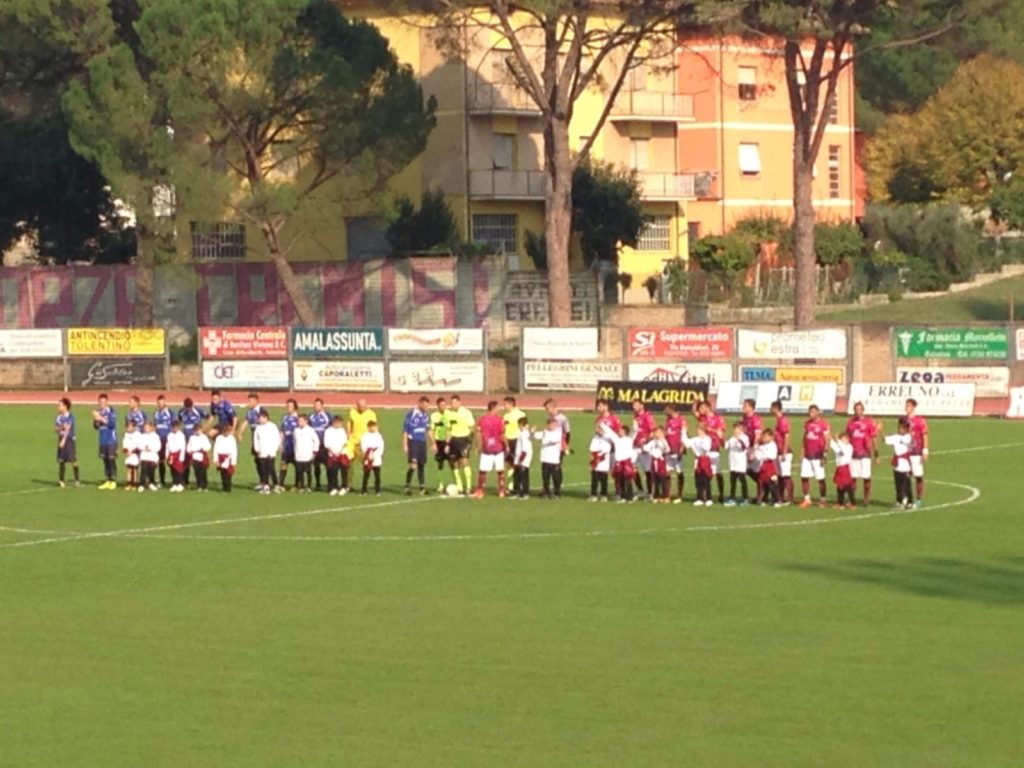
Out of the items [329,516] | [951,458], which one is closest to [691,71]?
[951,458]

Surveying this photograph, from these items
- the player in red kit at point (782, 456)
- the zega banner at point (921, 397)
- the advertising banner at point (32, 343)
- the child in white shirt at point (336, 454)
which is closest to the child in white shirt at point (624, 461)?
→ the player in red kit at point (782, 456)

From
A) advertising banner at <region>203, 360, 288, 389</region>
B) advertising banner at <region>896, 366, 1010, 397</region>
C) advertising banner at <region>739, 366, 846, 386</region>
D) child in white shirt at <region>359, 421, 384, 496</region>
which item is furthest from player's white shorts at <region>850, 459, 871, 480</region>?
advertising banner at <region>203, 360, 288, 389</region>

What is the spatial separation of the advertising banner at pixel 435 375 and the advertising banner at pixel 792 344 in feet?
25.9

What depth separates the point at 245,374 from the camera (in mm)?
61375

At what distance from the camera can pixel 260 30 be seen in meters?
63.5

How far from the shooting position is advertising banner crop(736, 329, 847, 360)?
53375 mm

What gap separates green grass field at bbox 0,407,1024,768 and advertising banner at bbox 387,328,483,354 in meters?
21.9

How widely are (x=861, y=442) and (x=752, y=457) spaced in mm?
1841

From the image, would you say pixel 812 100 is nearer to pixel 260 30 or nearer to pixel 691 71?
pixel 260 30

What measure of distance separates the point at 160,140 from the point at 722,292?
820 inches

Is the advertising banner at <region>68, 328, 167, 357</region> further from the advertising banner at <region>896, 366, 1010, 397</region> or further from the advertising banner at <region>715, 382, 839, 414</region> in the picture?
the advertising banner at <region>896, 366, 1010, 397</region>

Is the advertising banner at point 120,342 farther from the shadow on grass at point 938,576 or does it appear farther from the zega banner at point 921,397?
the shadow on grass at point 938,576

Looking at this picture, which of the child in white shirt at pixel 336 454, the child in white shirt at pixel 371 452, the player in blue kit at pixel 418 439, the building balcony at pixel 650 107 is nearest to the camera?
the child in white shirt at pixel 371 452

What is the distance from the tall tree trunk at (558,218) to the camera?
62094 mm
